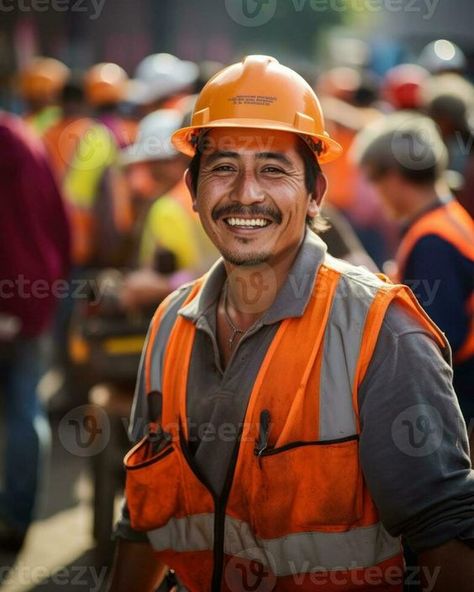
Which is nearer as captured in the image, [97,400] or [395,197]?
[395,197]

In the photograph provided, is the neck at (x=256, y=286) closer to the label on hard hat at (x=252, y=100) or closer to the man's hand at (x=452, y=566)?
the label on hard hat at (x=252, y=100)

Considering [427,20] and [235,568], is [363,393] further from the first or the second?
[427,20]

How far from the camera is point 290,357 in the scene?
8.62 ft

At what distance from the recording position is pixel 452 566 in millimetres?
2420

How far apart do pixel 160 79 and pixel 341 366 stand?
7.97 m

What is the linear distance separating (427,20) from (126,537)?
33.7 feet

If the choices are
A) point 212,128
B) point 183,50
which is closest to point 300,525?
point 212,128

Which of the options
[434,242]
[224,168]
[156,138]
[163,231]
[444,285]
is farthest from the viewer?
[156,138]

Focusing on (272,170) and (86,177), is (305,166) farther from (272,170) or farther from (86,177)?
(86,177)

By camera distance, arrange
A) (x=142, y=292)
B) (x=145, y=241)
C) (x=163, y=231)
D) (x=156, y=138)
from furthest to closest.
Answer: (x=156, y=138), (x=145, y=241), (x=163, y=231), (x=142, y=292)

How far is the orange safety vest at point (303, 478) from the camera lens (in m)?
2.52

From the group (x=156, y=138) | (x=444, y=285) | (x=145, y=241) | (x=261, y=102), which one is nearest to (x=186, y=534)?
(x=261, y=102)

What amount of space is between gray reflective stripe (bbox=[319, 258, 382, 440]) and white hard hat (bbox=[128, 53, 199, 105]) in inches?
293

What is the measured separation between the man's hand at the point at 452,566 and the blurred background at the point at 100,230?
274cm
